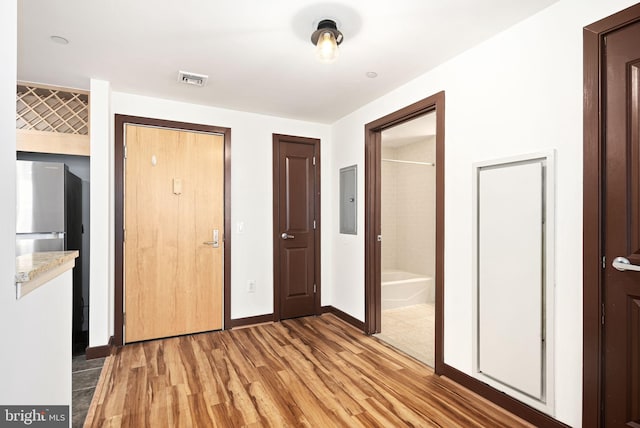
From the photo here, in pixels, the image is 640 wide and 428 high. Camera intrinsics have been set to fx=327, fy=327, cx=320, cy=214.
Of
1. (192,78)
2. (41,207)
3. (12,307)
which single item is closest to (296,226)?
(192,78)

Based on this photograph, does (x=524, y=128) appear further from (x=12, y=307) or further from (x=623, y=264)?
(x=12, y=307)

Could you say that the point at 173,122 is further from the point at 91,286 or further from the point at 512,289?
the point at 512,289

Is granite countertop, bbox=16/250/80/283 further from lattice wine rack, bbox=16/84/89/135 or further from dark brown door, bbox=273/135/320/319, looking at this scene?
dark brown door, bbox=273/135/320/319

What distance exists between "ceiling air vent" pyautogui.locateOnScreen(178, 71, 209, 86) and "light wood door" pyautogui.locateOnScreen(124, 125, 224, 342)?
2.29 ft

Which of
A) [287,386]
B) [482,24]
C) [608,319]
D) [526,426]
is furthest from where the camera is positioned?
[287,386]

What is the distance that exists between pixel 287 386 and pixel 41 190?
92.0 inches

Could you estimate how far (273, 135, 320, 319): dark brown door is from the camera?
379 centimetres

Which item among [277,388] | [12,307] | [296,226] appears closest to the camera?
[12,307]

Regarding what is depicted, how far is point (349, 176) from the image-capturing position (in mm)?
3719

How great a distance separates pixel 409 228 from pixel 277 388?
348 centimetres

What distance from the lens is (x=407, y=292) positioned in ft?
14.4

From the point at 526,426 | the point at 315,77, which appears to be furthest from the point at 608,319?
the point at 315,77

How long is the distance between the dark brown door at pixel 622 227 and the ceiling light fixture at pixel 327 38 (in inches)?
53.3

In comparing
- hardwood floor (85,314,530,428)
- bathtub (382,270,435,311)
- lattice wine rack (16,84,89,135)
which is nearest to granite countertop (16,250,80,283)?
hardwood floor (85,314,530,428)
